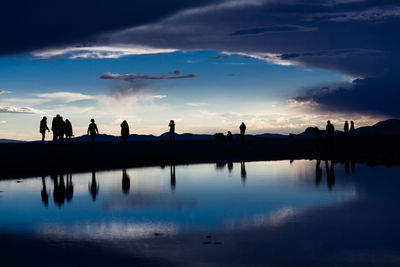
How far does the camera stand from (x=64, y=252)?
754cm

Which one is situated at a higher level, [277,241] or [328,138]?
[328,138]

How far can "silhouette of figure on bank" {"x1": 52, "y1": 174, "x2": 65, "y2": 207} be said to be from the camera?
13.2 metres

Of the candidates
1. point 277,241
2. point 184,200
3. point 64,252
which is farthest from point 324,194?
point 64,252

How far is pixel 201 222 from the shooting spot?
10.0 metres

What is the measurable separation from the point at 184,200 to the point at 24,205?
465 cm

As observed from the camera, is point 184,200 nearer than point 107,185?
Yes

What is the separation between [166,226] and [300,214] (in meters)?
3.44

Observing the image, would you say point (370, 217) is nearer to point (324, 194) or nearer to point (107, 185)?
point (324, 194)

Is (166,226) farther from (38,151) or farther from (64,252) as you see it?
(38,151)

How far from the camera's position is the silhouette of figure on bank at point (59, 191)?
519 inches

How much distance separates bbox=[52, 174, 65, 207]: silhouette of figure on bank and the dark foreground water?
0.11 feet

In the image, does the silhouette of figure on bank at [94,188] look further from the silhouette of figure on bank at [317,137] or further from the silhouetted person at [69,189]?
the silhouette of figure on bank at [317,137]

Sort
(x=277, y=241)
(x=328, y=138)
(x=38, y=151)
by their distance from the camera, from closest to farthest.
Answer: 1. (x=277, y=241)
2. (x=38, y=151)
3. (x=328, y=138)

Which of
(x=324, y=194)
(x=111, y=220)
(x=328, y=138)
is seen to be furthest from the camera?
(x=328, y=138)
